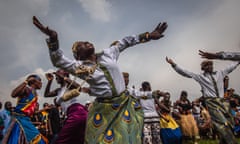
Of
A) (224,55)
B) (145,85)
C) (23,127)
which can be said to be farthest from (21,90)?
(224,55)

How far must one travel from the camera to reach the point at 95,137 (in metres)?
2.88

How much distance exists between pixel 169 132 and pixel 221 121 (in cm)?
199

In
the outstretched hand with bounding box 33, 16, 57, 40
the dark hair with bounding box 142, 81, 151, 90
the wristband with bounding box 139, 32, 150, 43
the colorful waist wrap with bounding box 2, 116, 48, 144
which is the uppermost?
the dark hair with bounding box 142, 81, 151, 90

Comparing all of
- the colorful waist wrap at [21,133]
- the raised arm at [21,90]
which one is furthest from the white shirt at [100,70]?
the colorful waist wrap at [21,133]

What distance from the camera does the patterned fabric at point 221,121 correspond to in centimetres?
583

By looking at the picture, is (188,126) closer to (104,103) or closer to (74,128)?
(74,128)

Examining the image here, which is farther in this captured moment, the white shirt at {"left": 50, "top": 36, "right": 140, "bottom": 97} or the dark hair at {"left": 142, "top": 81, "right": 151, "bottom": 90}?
the dark hair at {"left": 142, "top": 81, "right": 151, "bottom": 90}

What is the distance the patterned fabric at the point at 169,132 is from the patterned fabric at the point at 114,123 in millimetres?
4714

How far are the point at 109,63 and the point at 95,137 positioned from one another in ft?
2.78

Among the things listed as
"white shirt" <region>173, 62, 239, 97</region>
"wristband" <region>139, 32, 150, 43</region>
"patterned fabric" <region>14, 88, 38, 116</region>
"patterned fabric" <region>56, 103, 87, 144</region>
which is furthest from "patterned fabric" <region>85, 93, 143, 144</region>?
"white shirt" <region>173, 62, 239, 97</region>

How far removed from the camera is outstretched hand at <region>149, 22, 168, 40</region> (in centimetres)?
340

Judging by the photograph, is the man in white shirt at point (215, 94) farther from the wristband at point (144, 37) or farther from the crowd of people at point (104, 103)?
the wristband at point (144, 37)

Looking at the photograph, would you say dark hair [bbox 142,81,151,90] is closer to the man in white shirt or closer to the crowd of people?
the crowd of people

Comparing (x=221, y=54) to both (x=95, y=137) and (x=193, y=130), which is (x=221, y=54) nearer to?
(x=95, y=137)
